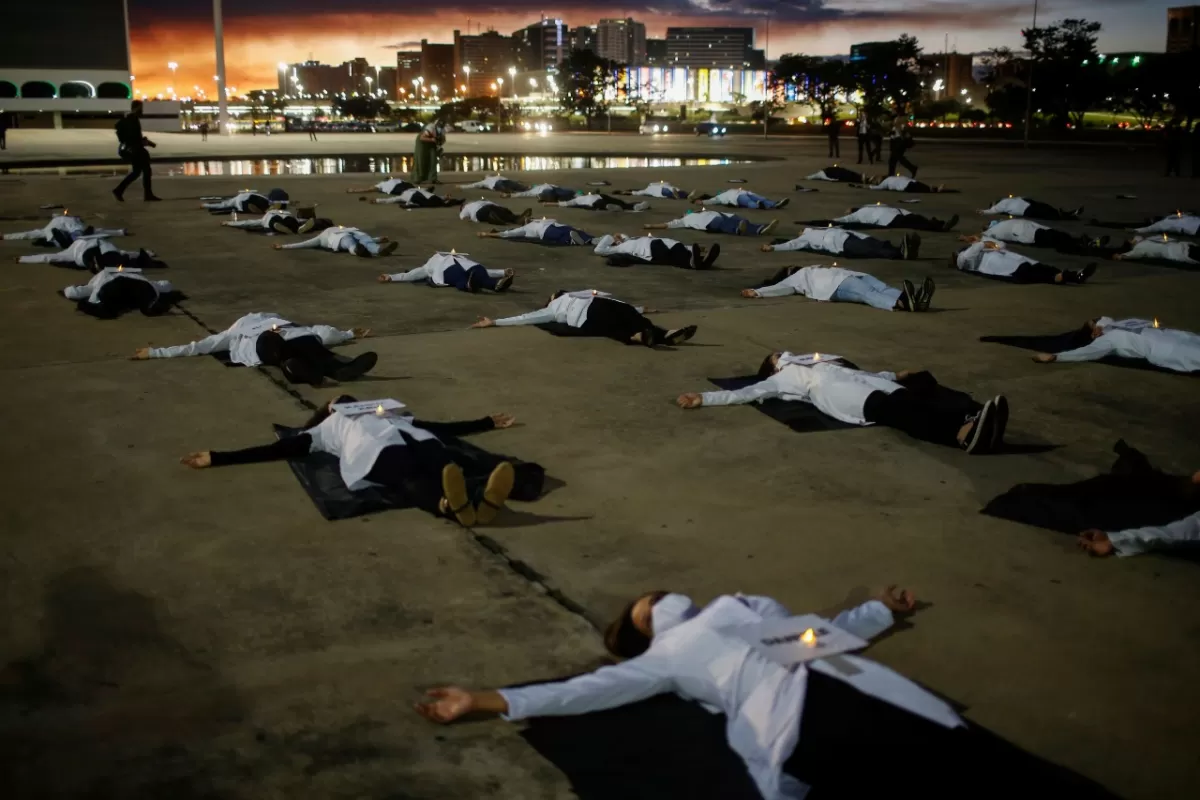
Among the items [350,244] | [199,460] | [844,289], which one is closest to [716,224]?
[350,244]

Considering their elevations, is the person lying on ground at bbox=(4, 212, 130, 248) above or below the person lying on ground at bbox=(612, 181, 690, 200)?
below

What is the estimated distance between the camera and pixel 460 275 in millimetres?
13023

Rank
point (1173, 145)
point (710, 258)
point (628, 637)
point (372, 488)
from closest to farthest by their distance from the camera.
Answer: point (628, 637)
point (372, 488)
point (710, 258)
point (1173, 145)

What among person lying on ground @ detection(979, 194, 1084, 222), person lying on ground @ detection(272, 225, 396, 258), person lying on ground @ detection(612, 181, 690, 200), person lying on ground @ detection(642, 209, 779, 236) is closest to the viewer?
person lying on ground @ detection(272, 225, 396, 258)

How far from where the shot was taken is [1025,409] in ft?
26.9

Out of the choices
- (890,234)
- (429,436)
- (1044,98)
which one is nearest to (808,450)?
(429,436)

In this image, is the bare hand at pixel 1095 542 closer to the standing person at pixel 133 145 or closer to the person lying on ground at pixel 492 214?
the person lying on ground at pixel 492 214

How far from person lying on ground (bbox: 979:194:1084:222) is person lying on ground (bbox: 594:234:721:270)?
827 centimetres

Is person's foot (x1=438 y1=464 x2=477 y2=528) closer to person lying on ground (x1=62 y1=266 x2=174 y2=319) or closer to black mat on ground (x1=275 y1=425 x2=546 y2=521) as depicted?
black mat on ground (x1=275 y1=425 x2=546 y2=521)

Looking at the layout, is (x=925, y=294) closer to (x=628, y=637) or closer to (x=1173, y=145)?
(x=628, y=637)

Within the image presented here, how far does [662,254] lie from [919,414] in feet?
27.2

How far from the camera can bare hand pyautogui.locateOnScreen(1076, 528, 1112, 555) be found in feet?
17.6

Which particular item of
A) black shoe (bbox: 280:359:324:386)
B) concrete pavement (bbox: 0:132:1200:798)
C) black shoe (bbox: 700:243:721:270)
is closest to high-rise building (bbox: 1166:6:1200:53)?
black shoe (bbox: 700:243:721:270)

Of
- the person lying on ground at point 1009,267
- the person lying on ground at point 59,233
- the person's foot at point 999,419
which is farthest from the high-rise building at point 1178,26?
the person's foot at point 999,419
